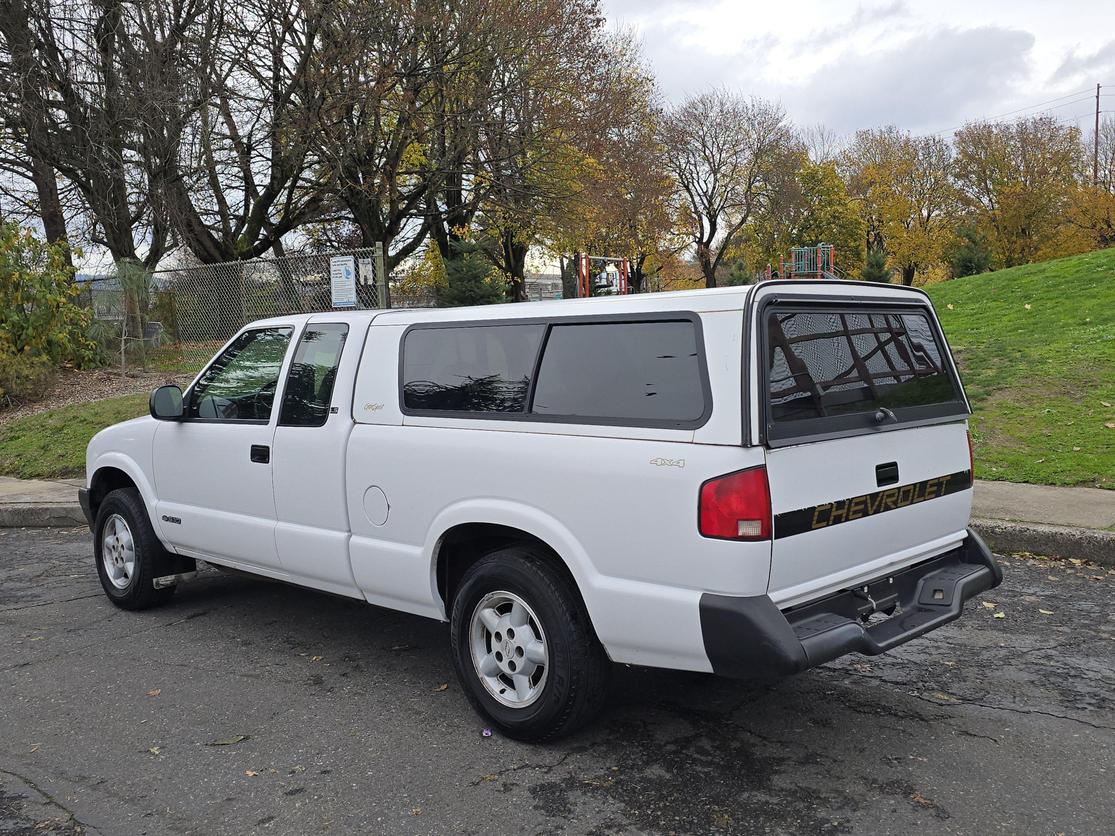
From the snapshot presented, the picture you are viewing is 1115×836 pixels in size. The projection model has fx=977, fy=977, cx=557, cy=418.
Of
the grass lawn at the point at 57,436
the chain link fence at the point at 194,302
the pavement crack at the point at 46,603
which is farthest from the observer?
the chain link fence at the point at 194,302

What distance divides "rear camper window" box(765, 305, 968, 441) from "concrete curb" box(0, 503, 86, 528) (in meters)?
7.84

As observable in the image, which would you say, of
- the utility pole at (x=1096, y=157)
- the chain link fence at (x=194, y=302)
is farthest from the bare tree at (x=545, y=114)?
the utility pole at (x=1096, y=157)

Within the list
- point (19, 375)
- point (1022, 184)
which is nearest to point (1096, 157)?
point (1022, 184)

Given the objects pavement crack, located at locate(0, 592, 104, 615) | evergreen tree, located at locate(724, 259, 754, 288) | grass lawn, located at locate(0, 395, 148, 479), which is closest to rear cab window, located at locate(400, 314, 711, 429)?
pavement crack, located at locate(0, 592, 104, 615)

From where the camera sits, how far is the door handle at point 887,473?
152 inches

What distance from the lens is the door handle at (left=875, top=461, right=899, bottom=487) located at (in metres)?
3.87

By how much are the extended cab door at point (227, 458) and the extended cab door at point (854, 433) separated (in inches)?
110

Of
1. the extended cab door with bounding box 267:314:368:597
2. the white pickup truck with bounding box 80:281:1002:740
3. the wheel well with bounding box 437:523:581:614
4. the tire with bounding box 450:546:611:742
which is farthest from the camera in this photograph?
the extended cab door with bounding box 267:314:368:597

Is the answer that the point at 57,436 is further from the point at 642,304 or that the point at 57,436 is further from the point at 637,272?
the point at 637,272

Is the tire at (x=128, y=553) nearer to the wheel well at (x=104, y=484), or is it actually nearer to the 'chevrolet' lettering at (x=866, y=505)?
the wheel well at (x=104, y=484)

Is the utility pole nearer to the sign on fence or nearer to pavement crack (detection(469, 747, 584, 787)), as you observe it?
the sign on fence

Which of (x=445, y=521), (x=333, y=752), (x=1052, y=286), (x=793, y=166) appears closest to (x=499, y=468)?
(x=445, y=521)

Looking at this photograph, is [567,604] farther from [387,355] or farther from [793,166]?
[793,166]

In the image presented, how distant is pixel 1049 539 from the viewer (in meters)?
6.59
